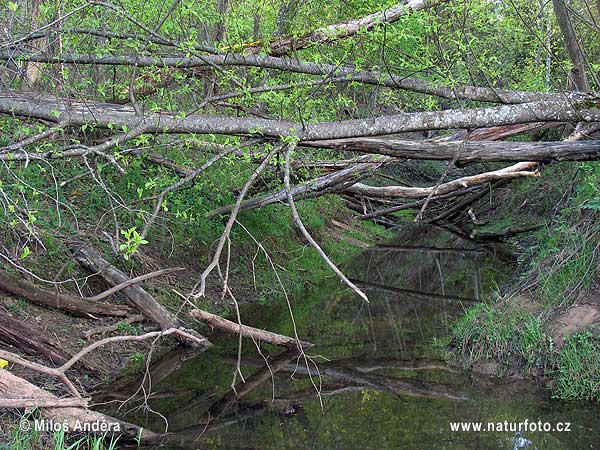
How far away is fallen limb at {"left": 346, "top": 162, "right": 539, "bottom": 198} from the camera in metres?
10.5

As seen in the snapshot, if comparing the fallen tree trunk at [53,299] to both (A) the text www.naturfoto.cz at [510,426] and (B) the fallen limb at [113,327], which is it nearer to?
(B) the fallen limb at [113,327]

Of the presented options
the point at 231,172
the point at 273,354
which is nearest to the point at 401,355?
the point at 273,354

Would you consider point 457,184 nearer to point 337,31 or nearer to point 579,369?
point 337,31

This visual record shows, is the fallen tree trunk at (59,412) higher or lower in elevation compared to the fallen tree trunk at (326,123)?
lower

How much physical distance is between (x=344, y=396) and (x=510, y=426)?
1.60 metres

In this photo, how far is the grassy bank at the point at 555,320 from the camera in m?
6.53

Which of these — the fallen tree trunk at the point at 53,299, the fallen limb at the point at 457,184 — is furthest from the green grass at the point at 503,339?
the fallen tree trunk at the point at 53,299

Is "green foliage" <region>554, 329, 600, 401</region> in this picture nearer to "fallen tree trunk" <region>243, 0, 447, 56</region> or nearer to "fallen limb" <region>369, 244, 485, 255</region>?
"fallen tree trunk" <region>243, 0, 447, 56</region>

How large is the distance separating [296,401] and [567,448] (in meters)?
2.39

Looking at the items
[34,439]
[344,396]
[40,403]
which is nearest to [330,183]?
[344,396]

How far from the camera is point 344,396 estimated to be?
6.67 m

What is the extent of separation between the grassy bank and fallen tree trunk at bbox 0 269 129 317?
395cm

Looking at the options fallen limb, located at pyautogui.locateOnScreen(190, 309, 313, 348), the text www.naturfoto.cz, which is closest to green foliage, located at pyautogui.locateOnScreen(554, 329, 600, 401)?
the text www.naturfoto.cz

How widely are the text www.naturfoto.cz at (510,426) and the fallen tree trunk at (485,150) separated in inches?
122
